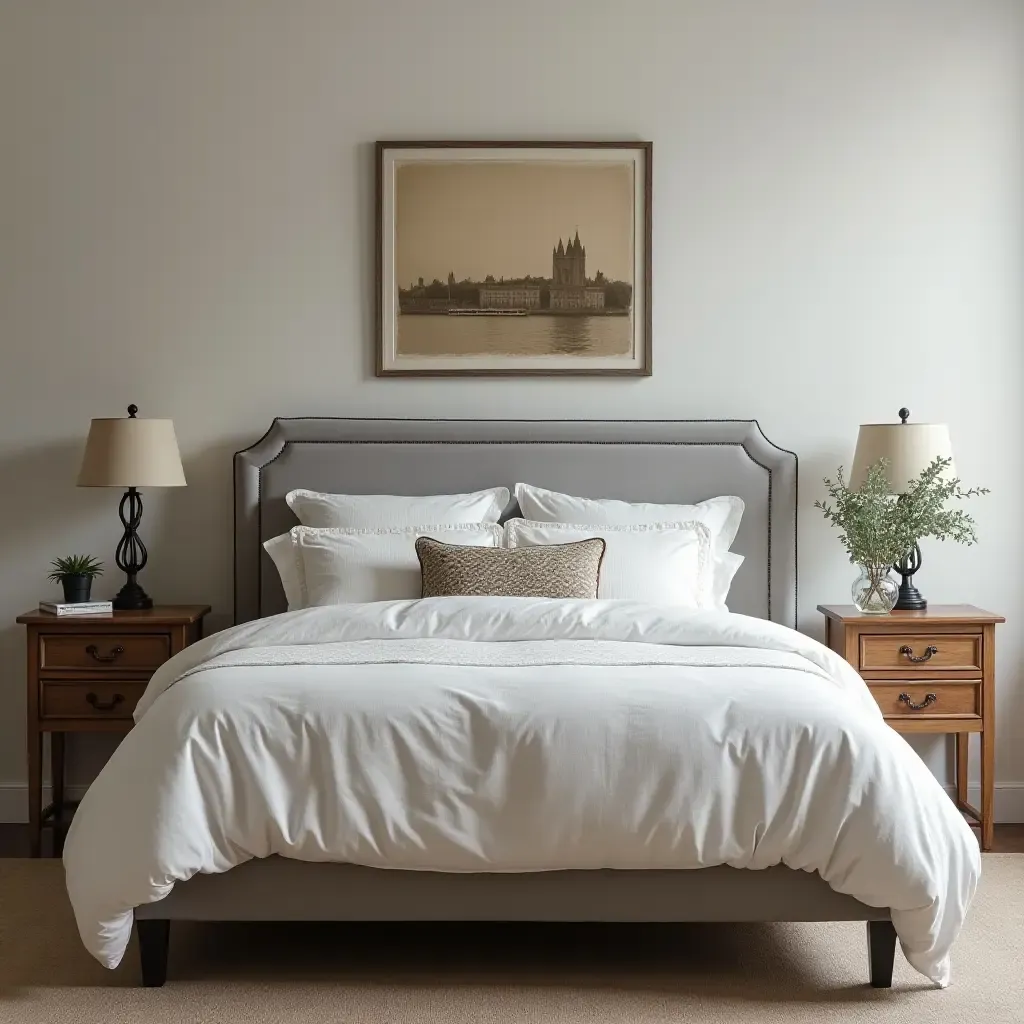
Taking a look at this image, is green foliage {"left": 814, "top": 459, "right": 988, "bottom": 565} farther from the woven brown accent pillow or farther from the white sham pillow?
the woven brown accent pillow

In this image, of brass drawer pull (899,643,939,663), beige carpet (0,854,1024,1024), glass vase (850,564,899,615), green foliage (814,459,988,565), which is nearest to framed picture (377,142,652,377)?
green foliage (814,459,988,565)

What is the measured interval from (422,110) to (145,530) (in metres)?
1.86

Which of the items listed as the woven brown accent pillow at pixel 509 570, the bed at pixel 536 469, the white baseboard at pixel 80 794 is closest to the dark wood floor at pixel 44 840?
the white baseboard at pixel 80 794

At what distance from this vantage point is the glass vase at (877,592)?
13.6ft

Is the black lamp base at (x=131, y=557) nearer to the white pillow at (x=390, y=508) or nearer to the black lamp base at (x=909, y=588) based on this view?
the white pillow at (x=390, y=508)

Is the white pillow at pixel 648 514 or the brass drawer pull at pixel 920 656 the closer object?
the brass drawer pull at pixel 920 656

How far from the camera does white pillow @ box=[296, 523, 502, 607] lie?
3.95m

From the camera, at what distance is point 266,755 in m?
2.67

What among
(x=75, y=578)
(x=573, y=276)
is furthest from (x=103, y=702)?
(x=573, y=276)

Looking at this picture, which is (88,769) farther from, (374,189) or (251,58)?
(251,58)

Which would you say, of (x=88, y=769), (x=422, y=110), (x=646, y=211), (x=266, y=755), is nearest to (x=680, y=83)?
(x=646, y=211)

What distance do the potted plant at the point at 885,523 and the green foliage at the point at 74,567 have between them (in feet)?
8.63

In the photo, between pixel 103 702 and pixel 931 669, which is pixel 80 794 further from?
pixel 931 669

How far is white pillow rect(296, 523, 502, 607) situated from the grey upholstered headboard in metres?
0.31
